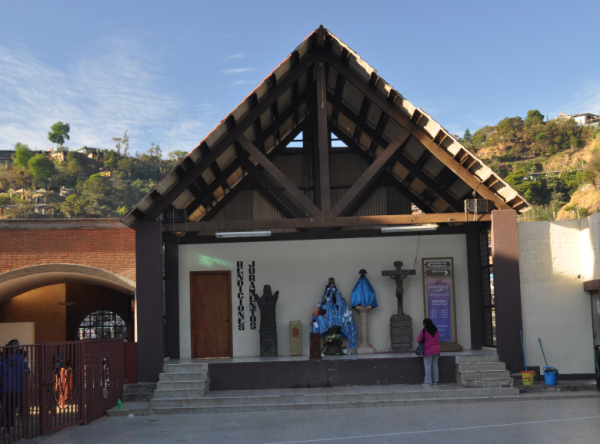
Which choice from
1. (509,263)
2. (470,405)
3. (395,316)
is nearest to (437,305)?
(395,316)

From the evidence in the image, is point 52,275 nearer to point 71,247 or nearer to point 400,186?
point 71,247

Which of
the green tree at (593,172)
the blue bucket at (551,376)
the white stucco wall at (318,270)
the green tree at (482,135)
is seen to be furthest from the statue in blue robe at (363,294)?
the green tree at (482,135)

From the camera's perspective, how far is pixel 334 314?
13.7 m

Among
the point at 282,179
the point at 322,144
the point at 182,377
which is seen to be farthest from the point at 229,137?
the point at 182,377

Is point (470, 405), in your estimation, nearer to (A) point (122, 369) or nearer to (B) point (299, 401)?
(B) point (299, 401)

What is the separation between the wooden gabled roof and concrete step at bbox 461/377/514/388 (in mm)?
3355

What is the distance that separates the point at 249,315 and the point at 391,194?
4630mm

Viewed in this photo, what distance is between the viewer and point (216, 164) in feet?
43.2

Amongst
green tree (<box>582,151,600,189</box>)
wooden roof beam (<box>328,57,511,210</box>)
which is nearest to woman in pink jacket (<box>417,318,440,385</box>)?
wooden roof beam (<box>328,57,511,210</box>)

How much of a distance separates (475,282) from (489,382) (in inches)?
120

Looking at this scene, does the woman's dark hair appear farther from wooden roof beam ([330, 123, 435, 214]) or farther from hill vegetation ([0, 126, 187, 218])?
hill vegetation ([0, 126, 187, 218])

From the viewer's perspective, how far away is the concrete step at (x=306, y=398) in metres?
10.7

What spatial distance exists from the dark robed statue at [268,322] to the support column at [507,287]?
184 inches

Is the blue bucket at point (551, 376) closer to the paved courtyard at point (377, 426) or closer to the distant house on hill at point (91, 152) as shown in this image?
the paved courtyard at point (377, 426)
